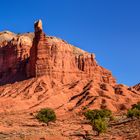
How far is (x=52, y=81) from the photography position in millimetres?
121688

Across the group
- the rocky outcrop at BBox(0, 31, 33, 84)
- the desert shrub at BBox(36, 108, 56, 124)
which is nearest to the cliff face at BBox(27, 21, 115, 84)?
the rocky outcrop at BBox(0, 31, 33, 84)

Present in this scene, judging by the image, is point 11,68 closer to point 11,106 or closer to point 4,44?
point 4,44

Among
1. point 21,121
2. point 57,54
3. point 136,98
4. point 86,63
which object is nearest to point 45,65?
point 57,54

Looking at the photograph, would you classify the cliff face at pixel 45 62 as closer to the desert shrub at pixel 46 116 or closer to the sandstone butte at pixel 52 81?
the sandstone butte at pixel 52 81

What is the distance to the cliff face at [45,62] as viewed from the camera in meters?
125

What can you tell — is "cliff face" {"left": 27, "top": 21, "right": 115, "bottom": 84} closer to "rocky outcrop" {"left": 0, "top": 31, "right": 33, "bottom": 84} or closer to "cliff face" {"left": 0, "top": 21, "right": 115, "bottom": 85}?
"cliff face" {"left": 0, "top": 21, "right": 115, "bottom": 85}

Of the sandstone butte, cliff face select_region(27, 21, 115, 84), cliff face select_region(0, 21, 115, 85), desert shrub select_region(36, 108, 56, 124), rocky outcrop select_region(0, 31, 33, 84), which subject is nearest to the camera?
desert shrub select_region(36, 108, 56, 124)

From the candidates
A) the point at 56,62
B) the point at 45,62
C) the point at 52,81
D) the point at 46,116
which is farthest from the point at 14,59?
the point at 46,116

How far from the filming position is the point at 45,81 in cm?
12025

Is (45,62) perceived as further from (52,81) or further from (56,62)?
(52,81)

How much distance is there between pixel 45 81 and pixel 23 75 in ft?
48.1

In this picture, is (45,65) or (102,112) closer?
(102,112)

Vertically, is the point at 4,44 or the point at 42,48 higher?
the point at 4,44

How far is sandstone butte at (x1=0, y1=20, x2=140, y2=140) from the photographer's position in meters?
106
